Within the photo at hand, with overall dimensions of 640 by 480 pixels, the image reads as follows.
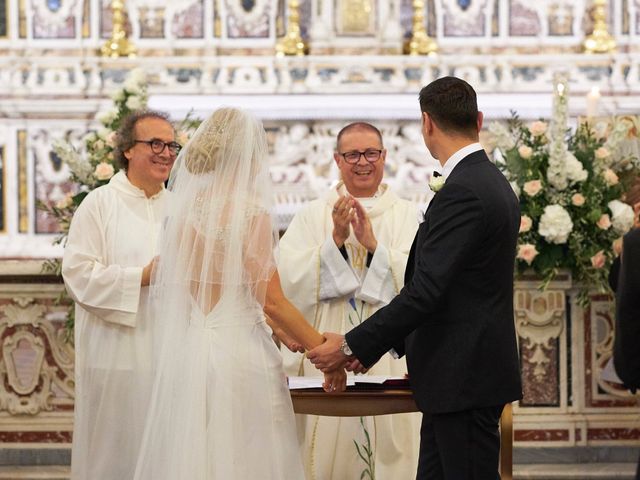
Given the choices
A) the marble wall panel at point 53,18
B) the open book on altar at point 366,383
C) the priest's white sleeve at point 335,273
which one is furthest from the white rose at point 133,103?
the open book on altar at point 366,383

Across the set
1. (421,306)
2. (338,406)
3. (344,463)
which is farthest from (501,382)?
(344,463)

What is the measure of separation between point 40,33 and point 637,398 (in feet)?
16.6

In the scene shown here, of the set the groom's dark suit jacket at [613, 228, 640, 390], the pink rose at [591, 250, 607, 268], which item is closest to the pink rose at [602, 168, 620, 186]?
the pink rose at [591, 250, 607, 268]

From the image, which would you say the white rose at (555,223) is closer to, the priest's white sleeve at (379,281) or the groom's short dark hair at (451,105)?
the priest's white sleeve at (379,281)

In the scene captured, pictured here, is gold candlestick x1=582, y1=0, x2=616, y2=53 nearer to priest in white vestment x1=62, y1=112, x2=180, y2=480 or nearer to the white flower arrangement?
the white flower arrangement

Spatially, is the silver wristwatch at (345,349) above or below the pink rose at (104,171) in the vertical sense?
below

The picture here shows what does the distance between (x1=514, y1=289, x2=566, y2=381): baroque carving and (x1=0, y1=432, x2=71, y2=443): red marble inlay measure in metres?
2.61

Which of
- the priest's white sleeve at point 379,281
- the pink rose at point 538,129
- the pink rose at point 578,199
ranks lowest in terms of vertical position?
the priest's white sleeve at point 379,281

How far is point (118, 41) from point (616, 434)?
14.9ft

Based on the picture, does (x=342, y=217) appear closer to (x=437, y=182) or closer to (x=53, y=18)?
(x=437, y=182)

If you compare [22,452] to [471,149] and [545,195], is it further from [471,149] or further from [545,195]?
[471,149]

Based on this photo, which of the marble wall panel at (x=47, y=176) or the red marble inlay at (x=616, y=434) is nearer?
the red marble inlay at (x=616, y=434)

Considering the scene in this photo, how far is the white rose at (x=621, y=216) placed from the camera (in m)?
6.88

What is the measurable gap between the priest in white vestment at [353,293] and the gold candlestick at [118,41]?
11.6ft
